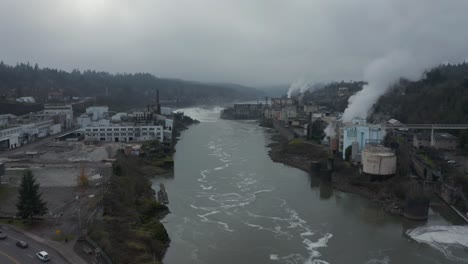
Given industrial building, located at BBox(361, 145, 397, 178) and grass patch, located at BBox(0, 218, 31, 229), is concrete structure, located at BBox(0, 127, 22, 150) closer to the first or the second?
grass patch, located at BBox(0, 218, 31, 229)

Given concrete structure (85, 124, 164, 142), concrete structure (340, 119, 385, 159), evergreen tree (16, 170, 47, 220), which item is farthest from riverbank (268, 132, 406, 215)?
evergreen tree (16, 170, 47, 220)

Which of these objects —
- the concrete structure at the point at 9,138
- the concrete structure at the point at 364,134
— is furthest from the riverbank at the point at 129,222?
the concrete structure at the point at 364,134

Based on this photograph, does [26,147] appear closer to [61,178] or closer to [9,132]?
[9,132]

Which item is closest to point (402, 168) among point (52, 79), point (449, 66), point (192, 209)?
point (192, 209)

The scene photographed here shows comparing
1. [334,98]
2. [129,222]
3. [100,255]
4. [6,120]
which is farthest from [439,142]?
[334,98]

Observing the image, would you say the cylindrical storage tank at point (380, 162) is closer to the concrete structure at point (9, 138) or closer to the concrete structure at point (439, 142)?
the concrete structure at point (439, 142)

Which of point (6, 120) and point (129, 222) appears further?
point (6, 120)

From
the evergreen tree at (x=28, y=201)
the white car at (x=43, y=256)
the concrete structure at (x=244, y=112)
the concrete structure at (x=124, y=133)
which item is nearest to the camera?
the white car at (x=43, y=256)
